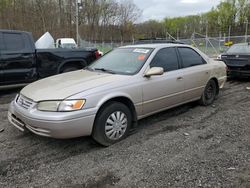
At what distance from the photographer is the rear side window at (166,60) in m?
4.61

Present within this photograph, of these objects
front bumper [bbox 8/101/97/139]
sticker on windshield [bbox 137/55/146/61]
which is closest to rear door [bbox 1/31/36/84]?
front bumper [bbox 8/101/97/139]

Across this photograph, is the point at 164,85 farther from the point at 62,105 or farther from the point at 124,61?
the point at 62,105

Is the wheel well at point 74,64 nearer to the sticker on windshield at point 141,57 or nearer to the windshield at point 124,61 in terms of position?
the windshield at point 124,61

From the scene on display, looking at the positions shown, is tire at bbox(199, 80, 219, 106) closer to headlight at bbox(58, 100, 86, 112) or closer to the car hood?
the car hood

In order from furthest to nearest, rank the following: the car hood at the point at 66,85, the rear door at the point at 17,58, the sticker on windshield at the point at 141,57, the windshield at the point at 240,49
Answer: the windshield at the point at 240,49, the rear door at the point at 17,58, the sticker on windshield at the point at 141,57, the car hood at the point at 66,85

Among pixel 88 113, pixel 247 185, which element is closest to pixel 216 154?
pixel 247 185

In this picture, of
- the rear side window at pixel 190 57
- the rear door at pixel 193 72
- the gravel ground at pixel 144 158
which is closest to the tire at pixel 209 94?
the rear door at pixel 193 72

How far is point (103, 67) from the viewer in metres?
4.73

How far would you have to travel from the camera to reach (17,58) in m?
6.75

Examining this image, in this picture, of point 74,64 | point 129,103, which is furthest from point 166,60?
point 74,64

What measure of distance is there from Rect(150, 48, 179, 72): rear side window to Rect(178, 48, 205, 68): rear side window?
0.25 meters

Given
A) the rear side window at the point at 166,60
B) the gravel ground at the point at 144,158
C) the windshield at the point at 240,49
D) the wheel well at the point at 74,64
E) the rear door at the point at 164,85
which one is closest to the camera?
the gravel ground at the point at 144,158

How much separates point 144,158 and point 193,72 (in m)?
2.49

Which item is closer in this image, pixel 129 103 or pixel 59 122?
pixel 59 122
